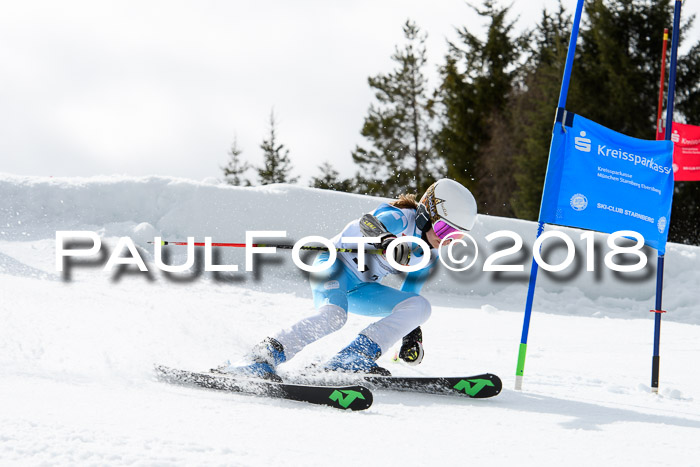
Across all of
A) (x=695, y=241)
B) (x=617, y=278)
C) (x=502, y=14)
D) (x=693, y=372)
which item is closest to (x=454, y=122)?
(x=502, y=14)

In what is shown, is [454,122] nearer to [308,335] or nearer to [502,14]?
[502,14]

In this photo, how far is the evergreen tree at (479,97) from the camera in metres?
27.4

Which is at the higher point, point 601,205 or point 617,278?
point 601,205

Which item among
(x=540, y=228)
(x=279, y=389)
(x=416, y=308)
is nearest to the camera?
(x=279, y=389)

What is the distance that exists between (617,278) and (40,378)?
8220 mm

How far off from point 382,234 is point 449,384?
873mm

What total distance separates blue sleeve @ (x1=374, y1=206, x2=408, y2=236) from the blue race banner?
979 millimetres

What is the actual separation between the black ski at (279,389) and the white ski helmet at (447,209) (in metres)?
1.13

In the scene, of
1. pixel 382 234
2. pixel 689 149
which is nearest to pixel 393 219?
pixel 382 234

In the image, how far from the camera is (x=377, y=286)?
4.13 m

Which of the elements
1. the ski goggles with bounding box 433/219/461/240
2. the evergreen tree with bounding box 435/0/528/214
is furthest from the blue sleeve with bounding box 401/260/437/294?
the evergreen tree with bounding box 435/0/528/214

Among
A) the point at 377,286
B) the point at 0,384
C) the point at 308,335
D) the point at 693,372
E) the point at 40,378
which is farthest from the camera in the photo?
the point at 693,372

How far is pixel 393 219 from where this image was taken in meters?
3.95

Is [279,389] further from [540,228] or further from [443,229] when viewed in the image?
[540,228]
